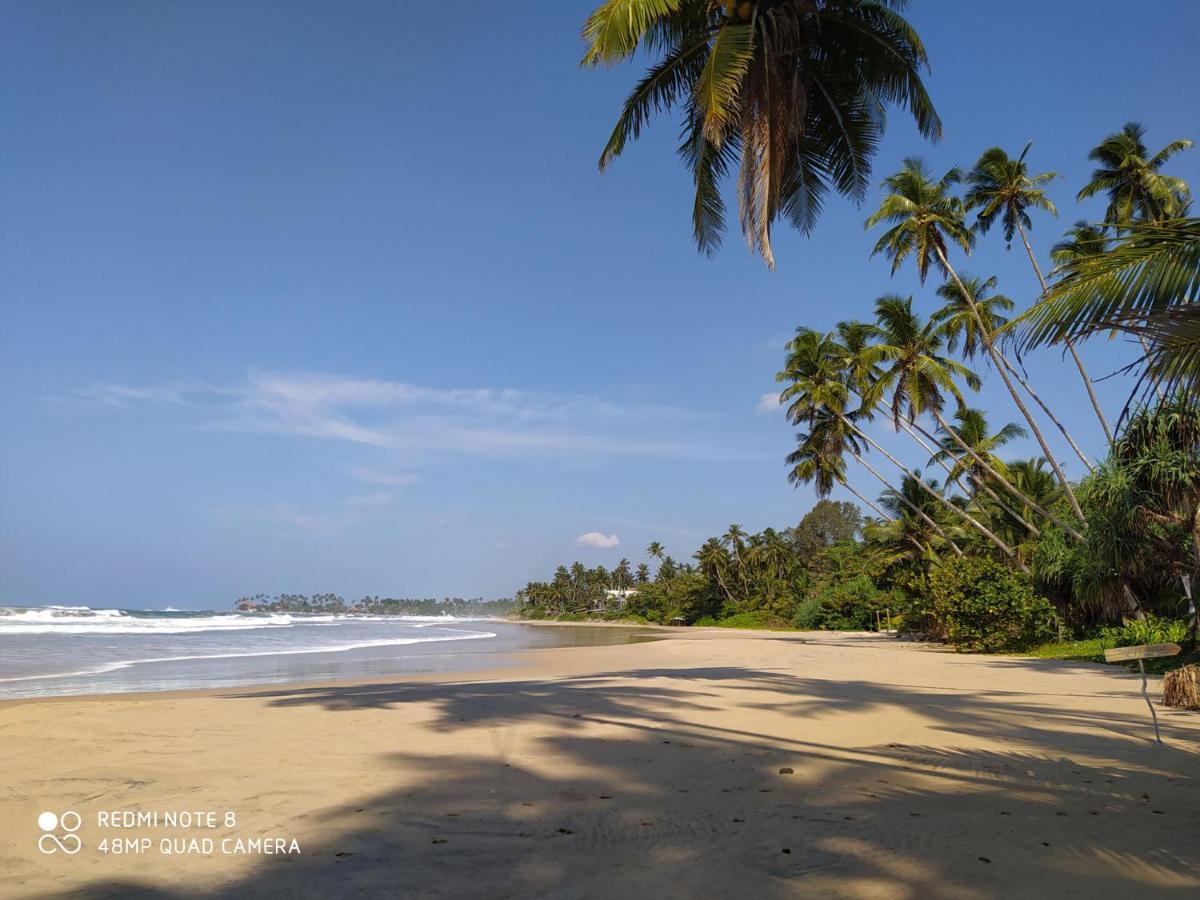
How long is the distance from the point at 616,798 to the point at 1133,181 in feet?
89.6

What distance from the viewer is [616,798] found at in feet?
15.4

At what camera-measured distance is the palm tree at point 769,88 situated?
28.5 ft

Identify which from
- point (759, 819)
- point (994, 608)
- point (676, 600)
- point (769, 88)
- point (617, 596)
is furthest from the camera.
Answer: point (617, 596)

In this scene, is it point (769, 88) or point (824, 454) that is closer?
point (769, 88)

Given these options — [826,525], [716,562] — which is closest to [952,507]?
[716,562]

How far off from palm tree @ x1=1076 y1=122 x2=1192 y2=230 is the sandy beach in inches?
815

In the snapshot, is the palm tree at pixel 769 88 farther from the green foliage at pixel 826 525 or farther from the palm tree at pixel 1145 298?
the green foliage at pixel 826 525

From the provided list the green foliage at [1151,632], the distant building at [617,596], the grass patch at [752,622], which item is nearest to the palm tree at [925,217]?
the green foliage at [1151,632]

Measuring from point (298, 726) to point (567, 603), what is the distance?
101 meters

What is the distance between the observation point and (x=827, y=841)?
12.3ft

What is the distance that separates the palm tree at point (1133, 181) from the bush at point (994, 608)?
12.7 m

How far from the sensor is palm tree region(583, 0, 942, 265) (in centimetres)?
869

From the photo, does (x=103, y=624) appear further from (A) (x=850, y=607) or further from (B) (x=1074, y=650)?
(B) (x=1074, y=650)

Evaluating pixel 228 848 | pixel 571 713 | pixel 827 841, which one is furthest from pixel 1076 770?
pixel 228 848
